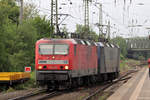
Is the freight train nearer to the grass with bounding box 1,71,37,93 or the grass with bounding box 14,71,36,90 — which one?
the grass with bounding box 1,71,37,93

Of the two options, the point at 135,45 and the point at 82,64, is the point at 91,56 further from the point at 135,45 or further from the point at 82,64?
the point at 135,45

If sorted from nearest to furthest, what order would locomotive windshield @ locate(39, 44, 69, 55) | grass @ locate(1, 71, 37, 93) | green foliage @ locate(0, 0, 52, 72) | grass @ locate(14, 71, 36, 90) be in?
locomotive windshield @ locate(39, 44, 69, 55) → grass @ locate(1, 71, 37, 93) → grass @ locate(14, 71, 36, 90) → green foliage @ locate(0, 0, 52, 72)

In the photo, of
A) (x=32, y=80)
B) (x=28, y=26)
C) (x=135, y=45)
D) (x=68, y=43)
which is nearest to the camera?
(x=68, y=43)

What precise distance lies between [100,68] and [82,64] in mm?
4563

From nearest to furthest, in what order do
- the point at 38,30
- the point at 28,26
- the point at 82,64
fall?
the point at 82,64
the point at 28,26
the point at 38,30

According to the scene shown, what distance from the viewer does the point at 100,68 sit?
26109 millimetres

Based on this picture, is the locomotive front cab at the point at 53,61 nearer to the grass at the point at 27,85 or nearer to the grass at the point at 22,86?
the grass at the point at 22,86

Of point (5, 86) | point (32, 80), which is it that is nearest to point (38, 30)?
point (32, 80)

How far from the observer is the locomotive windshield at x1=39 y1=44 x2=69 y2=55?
19922 mm

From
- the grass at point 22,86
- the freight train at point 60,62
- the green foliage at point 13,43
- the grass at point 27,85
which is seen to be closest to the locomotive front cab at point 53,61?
the freight train at point 60,62

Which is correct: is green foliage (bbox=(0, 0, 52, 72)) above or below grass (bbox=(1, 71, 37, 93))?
above

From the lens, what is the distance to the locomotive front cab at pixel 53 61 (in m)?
19.5

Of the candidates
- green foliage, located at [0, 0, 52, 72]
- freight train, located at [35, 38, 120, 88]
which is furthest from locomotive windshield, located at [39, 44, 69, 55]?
green foliage, located at [0, 0, 52, 72]

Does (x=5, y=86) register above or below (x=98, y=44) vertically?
below
